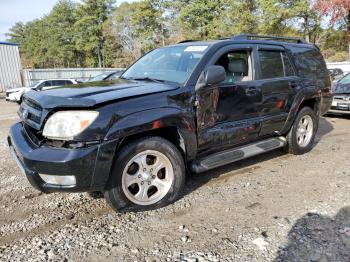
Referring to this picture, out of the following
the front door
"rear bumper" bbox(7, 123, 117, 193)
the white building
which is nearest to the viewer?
"rear bumper" bbox(7, 123, 117, 193)

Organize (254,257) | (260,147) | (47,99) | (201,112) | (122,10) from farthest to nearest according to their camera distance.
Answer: (122,10), (260,147), (201,112), (47,99), (254,257)

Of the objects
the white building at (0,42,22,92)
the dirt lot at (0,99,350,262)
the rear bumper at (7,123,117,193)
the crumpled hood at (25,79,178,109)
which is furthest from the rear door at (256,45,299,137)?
the white building at (0,42,22,92)

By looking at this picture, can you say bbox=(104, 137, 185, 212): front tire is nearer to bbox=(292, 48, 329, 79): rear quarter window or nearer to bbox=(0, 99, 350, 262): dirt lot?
bbox=(0, 99, 350, 262): dirt lot

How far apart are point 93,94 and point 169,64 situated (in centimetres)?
130

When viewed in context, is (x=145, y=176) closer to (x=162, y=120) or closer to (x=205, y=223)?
(x=162, y=120)

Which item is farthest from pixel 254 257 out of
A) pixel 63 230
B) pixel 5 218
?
pixel 5 218

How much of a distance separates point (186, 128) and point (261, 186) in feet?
4.48

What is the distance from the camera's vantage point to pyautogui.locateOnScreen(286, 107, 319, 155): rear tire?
540 centimetres

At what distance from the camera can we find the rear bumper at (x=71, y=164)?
2.98 metres

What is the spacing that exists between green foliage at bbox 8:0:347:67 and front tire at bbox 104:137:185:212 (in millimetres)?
30711

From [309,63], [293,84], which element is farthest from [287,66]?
[309,63]

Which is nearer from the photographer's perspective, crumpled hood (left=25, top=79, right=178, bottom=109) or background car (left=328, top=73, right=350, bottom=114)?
crumpled hood (left=25, top=79, right=178, bottom=109)

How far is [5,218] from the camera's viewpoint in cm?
355

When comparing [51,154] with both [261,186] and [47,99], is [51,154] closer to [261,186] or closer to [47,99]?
[47,99]
